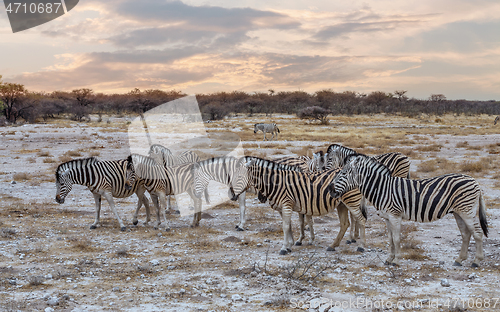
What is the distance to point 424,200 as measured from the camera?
6797 millimetres

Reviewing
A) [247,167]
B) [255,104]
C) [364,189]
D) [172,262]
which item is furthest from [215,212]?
[255,104]

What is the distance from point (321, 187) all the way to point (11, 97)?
5546 centimetres

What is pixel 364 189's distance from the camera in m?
7.18

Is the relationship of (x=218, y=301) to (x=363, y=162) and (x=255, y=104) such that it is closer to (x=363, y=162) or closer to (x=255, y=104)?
(x=363, y=162)

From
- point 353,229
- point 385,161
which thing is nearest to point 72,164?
point 353,229

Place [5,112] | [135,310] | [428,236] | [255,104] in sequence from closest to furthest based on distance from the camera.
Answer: [135,310]
[428,236]
[5,112]
[255,104]

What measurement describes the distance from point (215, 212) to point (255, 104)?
64339 millimetres

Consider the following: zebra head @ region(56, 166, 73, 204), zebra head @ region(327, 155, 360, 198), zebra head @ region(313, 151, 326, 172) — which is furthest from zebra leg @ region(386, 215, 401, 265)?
zebra head @ region(56, 166, 73, 204)

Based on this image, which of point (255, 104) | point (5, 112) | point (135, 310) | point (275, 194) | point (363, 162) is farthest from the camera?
point (255, 104)

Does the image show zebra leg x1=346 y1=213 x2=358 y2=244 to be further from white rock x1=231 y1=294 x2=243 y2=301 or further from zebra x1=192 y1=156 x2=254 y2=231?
white rock x1=231 y1=294 x2=243 y2=301

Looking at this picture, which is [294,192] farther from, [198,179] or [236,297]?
[198,179]

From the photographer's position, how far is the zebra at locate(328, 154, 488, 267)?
22.0 ft

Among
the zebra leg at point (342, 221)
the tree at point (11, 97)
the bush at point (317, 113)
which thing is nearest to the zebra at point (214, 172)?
the zebra leg at point (342, 221)

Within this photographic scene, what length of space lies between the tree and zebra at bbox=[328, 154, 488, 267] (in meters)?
51.4
